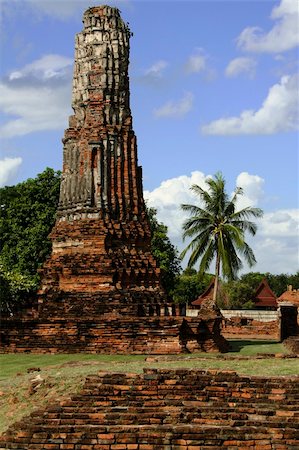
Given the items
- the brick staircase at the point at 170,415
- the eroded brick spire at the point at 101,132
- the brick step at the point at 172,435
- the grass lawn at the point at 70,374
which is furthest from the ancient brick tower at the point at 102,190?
the brick step at the point at 172,435

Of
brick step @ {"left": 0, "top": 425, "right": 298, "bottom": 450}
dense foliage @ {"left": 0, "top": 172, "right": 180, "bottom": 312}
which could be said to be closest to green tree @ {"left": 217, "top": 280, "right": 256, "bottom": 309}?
dense foliage @ {"left": 0, "top": 172, "right": 180, "bottom": 312}

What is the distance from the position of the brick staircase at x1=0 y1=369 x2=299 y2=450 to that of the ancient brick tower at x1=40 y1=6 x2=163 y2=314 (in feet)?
24.7

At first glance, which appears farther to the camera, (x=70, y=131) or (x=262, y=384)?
(x=70, y=131)

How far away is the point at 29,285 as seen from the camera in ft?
96.8

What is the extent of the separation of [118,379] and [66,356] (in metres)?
6.62

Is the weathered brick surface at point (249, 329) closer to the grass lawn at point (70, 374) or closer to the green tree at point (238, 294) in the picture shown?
the grass lawn at point (70, 374)

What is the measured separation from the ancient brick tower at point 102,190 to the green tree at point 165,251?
17.7 metres

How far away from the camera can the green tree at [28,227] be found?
31047mm

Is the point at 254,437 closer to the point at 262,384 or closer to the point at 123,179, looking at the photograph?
the point at 262,384

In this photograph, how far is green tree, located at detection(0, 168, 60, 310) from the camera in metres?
31.0

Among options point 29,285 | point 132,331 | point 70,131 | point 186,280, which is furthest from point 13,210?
point 186,280

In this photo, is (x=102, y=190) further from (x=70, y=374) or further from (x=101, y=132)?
(x=70, y=374)

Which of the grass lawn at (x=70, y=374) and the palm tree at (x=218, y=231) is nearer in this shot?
the grass lawn at (x=70, y=374)

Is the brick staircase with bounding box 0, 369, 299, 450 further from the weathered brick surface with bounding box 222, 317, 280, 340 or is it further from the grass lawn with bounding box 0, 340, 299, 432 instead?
the weathered brick surface with bounding box 222, 317, 280, 340
